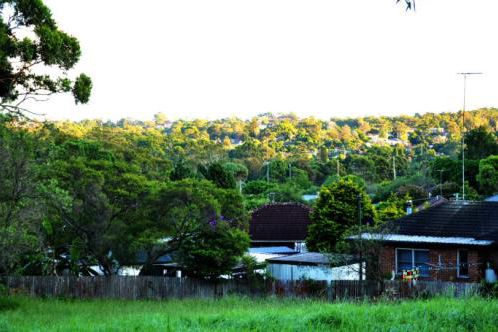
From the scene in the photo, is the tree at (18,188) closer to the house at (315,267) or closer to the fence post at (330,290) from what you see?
the fence post at (330,290)

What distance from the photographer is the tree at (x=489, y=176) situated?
58.4 m

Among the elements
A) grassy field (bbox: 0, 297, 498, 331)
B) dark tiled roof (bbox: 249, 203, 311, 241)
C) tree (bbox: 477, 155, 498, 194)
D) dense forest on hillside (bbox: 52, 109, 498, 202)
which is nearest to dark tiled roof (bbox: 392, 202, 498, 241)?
dense forest on hillside (bbox: 52, 109, 498, 202)

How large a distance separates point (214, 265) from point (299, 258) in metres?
4.91

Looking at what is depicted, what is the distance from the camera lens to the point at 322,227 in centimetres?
4047

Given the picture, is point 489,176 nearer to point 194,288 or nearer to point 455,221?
point 455,221

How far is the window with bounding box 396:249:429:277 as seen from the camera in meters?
29.5

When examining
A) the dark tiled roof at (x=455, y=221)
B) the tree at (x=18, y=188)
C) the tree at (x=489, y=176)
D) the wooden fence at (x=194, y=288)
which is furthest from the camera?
the tree at (x=489, y=176)

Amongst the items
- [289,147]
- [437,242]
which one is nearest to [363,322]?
[437,242]

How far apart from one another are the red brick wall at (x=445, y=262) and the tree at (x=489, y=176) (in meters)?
30.8

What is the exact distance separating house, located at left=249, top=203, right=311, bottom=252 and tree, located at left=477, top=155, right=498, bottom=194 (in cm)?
1739

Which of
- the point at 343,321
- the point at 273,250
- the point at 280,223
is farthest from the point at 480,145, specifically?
the point at 343,321

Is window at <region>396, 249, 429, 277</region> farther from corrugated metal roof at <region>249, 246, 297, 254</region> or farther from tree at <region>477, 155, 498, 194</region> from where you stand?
tree at <region>477, 155, 498, 194</region>

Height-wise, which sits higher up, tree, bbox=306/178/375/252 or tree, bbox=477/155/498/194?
tree, bbox=477/155/498/194

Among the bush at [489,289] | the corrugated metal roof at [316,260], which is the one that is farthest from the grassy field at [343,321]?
the corrugated metal roof at [316,260]
